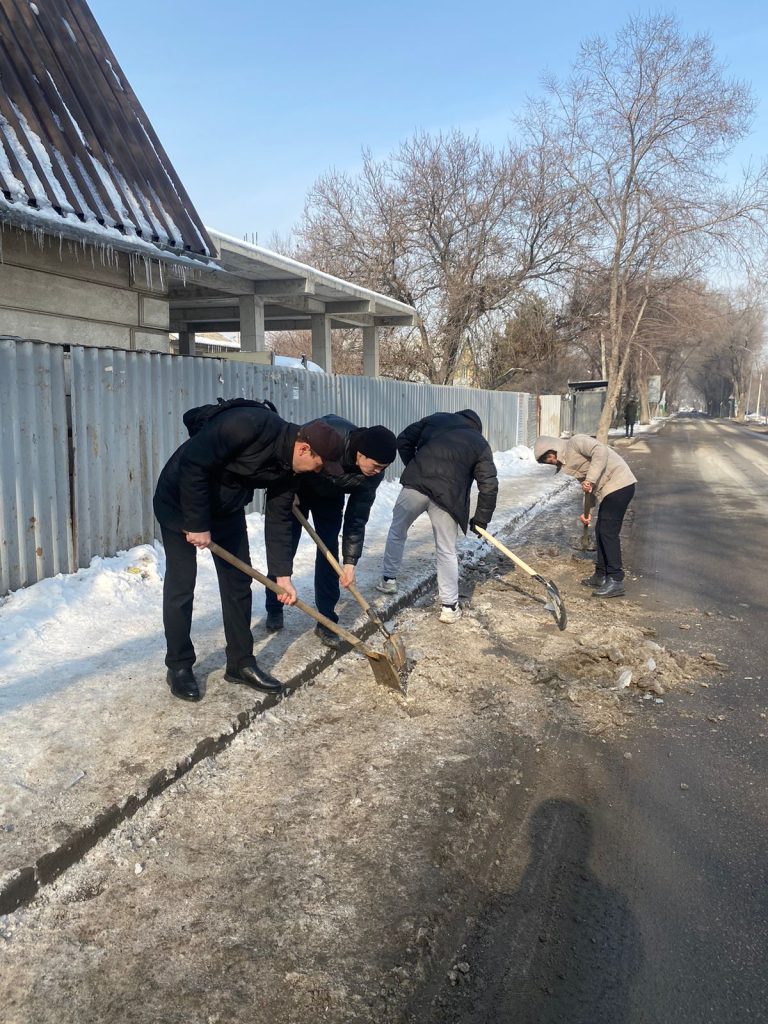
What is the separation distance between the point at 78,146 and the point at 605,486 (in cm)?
560

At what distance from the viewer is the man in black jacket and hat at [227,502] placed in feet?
11.8

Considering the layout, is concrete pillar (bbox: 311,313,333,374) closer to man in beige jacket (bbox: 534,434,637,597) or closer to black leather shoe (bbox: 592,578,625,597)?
man in beige jacket (bbox: 534,434,637,597)

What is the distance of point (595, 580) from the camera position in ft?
22.3

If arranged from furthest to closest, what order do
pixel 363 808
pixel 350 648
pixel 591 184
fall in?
pixel 591 184, pixel 350 648, pixel 363 808

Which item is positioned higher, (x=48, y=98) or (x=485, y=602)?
(x=48, y=98)

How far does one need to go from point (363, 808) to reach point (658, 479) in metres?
14.9

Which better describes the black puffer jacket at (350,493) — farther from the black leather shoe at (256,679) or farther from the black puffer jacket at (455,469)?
the black leather shoe at (256,679)

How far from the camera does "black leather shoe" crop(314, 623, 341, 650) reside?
484 cm

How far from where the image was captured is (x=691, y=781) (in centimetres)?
334

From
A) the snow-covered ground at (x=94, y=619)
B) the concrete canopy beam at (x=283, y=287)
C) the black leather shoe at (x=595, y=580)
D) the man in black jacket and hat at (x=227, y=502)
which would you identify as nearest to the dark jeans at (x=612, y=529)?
the black leather shoe at (x=595, y=580)

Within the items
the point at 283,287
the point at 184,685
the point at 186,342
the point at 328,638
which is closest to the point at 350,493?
the point at 328,638

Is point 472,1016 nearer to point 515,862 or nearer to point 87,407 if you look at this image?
point 515,862

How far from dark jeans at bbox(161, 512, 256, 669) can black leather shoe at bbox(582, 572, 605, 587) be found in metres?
3.84

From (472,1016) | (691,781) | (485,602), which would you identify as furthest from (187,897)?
(485,602)
